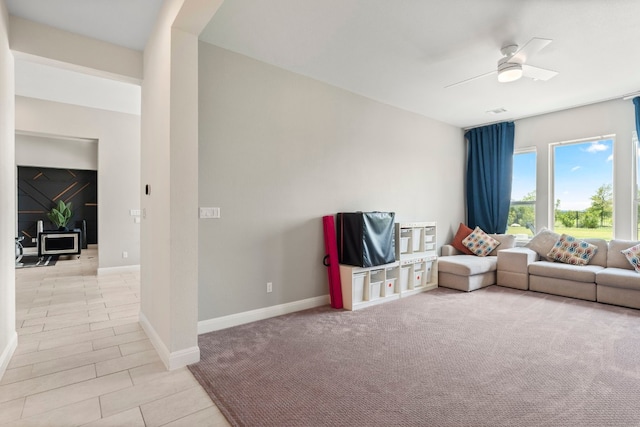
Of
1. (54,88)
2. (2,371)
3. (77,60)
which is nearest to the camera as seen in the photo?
(2,371)

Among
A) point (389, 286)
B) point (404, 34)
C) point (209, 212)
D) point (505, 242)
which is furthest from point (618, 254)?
point (209, 212)

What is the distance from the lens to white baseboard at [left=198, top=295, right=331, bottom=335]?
3043mm

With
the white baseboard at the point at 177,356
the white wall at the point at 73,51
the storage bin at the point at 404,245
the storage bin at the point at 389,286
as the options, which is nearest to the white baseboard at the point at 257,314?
the white baseboard at the point at 177,356

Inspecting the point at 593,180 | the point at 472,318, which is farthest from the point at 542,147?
the point at 472,318

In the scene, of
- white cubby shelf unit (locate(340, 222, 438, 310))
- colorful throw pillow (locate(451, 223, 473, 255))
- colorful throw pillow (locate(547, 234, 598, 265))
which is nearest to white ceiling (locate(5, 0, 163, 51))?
white cubby shelf unit (locate(340, 222, 438, 310))

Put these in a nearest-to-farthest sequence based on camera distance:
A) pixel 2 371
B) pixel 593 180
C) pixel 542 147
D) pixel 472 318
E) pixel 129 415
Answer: pixel 129 415 < pixel 2 371 < pixel 472 318 < pixel 593 180 < pixel 542 147

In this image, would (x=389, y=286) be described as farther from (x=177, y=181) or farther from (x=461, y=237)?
(x=177, y=181)

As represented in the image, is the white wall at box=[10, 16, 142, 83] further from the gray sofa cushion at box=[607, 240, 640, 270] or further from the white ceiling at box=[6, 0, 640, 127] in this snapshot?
the gray sofa cushion at box=[607, 240, 640, 270]

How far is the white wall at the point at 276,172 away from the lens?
10.2ft

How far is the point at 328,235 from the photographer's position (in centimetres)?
383

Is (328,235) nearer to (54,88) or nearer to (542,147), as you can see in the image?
(542,147)

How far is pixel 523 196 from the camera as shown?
5.64 metres

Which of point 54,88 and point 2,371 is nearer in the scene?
point 2,371

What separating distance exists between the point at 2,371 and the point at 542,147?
23.0 ft
